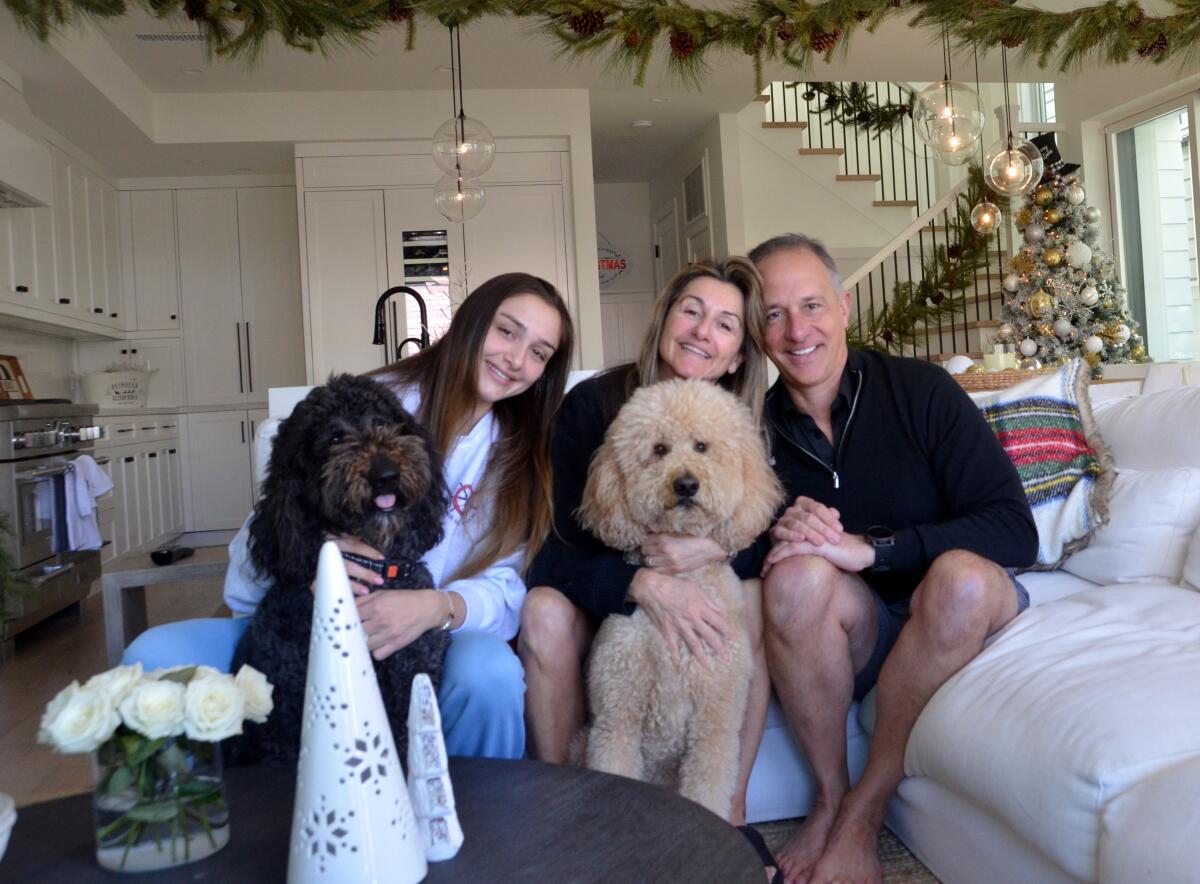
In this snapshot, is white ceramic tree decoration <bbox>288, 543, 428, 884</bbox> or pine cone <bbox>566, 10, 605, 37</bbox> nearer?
white ceramic tree decoration <bbox>288, 543, 428, 884</bbox>

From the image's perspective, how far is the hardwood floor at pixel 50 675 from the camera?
2.58 m

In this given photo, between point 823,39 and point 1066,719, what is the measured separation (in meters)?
1.84

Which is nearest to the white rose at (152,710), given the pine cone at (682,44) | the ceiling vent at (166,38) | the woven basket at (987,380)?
the pine cone at (682,44)

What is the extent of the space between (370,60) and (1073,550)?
508 centimetres

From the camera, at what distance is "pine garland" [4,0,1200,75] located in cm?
197

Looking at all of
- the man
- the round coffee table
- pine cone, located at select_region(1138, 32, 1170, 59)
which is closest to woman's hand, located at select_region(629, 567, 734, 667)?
the man

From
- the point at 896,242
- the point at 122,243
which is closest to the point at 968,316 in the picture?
the point at 896,242

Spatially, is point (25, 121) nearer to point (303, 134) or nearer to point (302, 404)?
point (303, 134)

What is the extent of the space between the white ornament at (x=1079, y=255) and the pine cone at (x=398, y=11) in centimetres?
513

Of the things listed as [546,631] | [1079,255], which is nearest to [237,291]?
[1079,255]

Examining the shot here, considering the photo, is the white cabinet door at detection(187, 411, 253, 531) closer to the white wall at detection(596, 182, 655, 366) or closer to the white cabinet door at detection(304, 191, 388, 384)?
the white cabinet door at detection(304, 191, 388, 384)

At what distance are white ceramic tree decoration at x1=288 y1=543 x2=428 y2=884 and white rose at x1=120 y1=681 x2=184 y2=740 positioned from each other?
0.12m

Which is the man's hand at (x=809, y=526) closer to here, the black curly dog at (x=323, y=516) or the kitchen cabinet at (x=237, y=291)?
the black curly dog at (x=323, y=516)

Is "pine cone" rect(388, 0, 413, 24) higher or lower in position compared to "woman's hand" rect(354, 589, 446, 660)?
higher
